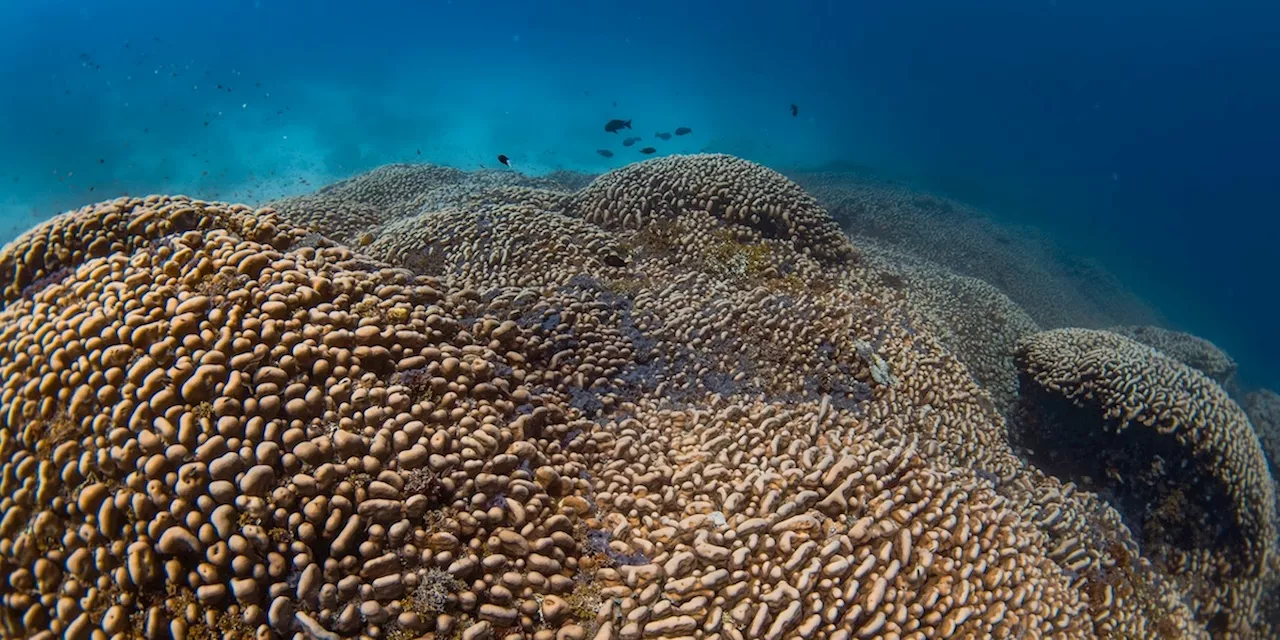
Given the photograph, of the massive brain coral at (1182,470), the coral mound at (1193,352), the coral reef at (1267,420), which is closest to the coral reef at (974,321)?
the massive brain coral at (1182,470)

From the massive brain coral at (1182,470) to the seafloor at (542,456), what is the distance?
1.5 inches

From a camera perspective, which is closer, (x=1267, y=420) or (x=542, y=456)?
(x=542, y=456)

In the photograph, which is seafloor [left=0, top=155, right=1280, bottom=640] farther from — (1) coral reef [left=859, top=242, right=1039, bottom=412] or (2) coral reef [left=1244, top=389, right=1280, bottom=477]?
(2) coral reef [left=1244, top=389, right=1280, bottom=477]

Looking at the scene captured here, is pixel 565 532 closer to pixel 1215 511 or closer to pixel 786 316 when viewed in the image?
pixel 786 316

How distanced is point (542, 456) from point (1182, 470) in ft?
25.5

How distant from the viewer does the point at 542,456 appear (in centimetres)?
351

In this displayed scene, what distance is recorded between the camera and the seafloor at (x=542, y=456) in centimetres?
257

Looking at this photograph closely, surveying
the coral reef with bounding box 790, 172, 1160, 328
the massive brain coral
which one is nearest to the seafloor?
the massive brain coral

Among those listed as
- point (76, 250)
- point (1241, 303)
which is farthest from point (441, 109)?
point (1241, 303)

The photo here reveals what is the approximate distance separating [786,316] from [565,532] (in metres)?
3.47

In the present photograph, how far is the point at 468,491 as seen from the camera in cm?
301

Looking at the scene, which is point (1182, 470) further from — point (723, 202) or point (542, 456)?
point (542, 456)

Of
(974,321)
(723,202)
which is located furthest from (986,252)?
(723,202)

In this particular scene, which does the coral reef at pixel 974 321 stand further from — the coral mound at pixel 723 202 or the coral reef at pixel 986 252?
the coral reef at pixel 986 252
